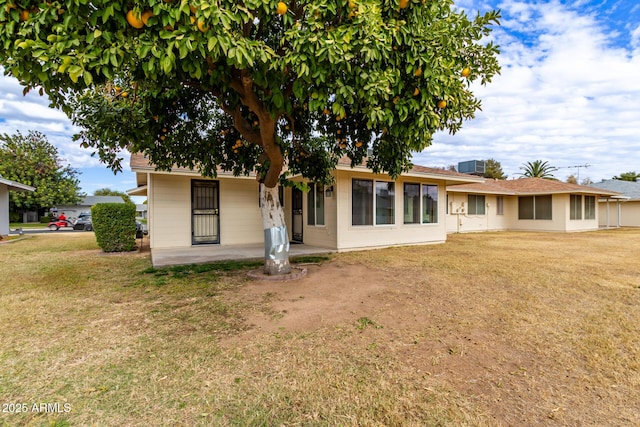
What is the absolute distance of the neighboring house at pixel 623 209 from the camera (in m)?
22.7

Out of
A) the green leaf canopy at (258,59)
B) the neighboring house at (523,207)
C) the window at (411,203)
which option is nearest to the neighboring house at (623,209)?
the neighboring house at (523,207)

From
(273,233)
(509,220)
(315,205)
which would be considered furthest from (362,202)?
(509,220)

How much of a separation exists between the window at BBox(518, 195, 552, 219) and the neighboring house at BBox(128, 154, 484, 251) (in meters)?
9.79

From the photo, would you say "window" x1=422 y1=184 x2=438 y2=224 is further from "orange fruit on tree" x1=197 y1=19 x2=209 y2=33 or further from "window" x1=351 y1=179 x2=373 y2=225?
"orange fruit on tree" x1=197 y1=19 x2=209 y2=33

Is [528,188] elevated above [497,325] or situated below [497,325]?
above

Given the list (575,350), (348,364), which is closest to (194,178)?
(348,364)

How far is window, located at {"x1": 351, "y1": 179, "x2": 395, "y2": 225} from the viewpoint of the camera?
971cm

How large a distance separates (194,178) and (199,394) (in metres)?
8.81

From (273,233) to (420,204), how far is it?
7.11 meters

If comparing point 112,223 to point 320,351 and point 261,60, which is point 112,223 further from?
point 320,351

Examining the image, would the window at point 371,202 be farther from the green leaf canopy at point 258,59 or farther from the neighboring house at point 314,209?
the green leaf canopy at point 258,59

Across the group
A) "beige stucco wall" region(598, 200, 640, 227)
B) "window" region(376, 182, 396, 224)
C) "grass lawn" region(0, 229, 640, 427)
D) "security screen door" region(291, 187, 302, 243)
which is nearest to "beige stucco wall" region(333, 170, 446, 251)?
"window" region(376, 182, 396, 224)

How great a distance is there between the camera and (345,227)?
946 cm

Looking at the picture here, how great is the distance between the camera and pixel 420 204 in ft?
Answer: 37.1
